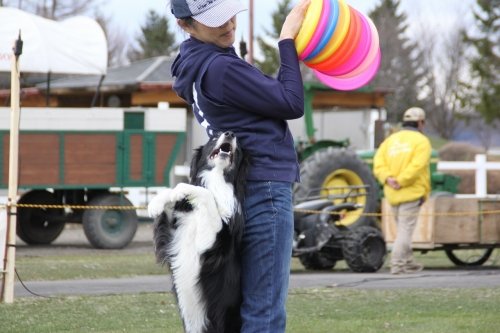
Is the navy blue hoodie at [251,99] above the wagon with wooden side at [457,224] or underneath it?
above

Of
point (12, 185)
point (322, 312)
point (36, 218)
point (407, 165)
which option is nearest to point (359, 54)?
point (322, 312)

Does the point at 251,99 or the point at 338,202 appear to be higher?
the point at 251,99

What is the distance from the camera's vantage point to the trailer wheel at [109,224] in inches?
752

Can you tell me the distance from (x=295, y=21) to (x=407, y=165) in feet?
29.3

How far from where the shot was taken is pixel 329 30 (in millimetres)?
5320

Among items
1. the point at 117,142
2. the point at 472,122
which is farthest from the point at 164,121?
the point at 472,122

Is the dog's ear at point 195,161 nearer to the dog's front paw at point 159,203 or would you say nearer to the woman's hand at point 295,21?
the dog's front paw at point 159,203

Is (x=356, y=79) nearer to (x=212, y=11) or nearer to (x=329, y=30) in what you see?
(x=329, y=30)

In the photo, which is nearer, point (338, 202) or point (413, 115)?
point (413, 115)

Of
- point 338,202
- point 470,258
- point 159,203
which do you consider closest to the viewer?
point 159,203

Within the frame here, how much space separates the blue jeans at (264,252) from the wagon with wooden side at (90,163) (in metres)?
13.6

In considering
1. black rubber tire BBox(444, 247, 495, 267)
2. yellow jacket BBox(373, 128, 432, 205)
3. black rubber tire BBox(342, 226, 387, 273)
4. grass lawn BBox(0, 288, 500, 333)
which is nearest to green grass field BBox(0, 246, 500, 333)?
grass lawn BBox(0, 288, 500, 333)

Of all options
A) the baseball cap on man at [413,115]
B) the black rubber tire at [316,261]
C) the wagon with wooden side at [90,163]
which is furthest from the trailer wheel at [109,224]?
the baseball cap on man at [413,115]

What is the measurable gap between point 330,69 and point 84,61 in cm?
1548
